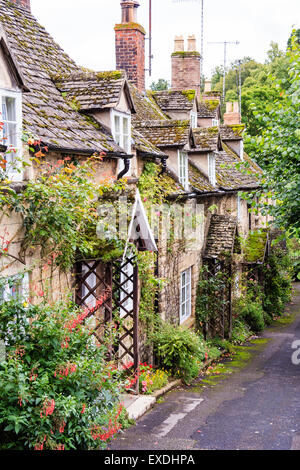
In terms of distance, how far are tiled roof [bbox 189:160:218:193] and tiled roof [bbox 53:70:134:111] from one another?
5368 millimetres

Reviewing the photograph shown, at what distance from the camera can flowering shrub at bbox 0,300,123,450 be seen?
5977 millimetres

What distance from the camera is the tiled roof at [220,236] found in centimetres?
1802

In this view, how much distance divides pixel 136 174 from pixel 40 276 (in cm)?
496

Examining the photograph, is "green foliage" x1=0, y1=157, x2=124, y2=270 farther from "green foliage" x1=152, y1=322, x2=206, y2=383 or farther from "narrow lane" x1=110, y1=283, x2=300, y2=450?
"green foliage" x1=152, y1=322, x2=206, y2=383

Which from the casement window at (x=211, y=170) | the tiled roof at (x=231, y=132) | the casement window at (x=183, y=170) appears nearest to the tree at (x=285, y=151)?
the casement window at (x=183, y=170)

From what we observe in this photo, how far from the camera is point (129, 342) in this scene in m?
12.7

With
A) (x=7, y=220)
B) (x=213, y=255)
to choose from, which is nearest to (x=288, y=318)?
(x=213, y=255)

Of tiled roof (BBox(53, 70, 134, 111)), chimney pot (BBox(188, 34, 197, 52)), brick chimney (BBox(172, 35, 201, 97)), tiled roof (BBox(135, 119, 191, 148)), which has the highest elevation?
chimney pot (BBox(188, 34, 197, 52))

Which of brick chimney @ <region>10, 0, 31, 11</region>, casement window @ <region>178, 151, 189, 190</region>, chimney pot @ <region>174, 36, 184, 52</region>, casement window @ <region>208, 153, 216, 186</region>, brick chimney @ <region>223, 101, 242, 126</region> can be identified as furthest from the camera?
brick chimney @ <region>223, 101, 242, 126</region>

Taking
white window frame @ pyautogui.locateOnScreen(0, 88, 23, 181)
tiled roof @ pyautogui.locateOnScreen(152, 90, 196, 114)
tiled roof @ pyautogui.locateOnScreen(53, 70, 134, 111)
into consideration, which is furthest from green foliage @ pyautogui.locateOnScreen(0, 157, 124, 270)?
tiled roof @ pyautogui.locateOnScreen(152, 90, 196, 114)

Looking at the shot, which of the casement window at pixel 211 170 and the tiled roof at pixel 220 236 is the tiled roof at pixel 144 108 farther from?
the tiled roof at pixel 220 236

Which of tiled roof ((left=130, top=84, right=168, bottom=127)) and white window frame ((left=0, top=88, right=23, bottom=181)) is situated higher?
tiled roof ((left=130, top=84, right=168, bottom=127))

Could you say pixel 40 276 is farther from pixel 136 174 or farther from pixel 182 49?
pixel 182 49

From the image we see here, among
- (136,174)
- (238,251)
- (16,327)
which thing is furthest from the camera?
(238,251)
